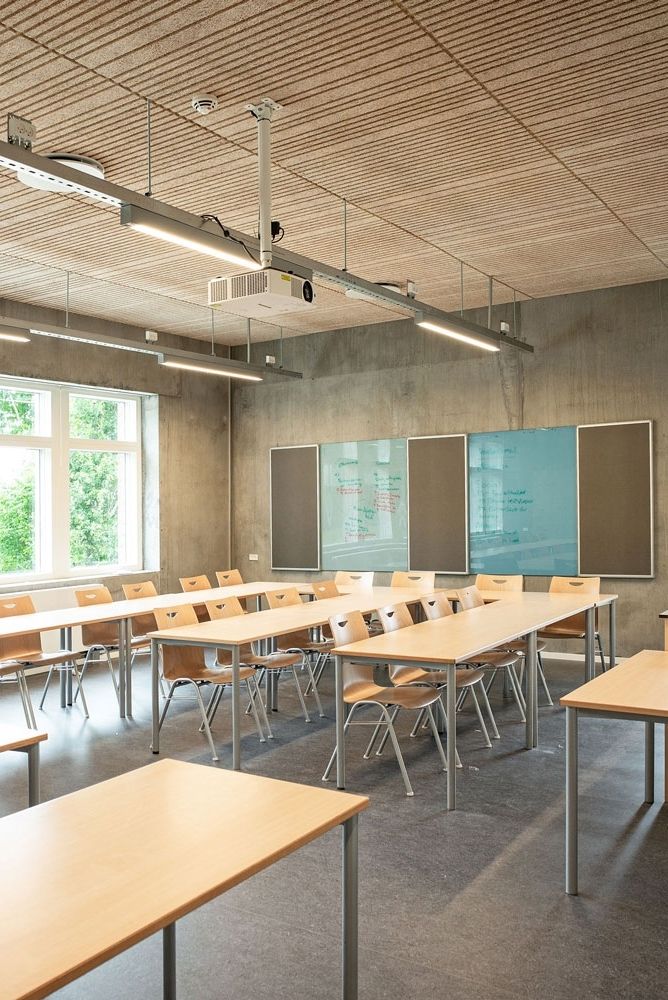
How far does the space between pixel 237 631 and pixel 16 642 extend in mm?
1993

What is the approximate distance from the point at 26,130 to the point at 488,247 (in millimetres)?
4066

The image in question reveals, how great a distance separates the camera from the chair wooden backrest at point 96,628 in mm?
7535

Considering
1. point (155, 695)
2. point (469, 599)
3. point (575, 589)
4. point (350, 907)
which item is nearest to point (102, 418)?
point (469, 599)

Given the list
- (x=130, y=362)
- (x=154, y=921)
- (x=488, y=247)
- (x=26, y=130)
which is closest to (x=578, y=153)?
(x=488, y=247)

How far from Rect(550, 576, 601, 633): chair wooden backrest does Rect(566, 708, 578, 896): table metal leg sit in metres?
4.01

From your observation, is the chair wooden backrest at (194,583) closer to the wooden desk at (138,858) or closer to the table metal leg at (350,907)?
the wooden desk at (138,858)

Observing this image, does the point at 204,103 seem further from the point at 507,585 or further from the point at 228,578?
the point at 228,578

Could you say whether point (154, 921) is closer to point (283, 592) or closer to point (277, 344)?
point (283, 592)

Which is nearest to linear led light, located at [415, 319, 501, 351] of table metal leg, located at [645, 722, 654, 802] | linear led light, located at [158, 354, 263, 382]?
linear led light, located at [158, 354, 263, 382]

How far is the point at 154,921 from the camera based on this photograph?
5.75 feet

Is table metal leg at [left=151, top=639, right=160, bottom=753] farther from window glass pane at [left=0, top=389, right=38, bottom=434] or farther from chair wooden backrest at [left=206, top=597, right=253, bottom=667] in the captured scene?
window glass pane at [left=0, top=389, right=38, bottom=434]

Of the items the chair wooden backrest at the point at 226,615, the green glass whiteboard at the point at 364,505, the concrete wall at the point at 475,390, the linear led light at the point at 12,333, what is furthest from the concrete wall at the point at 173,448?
the chair wooden backrest at the point at 226,615

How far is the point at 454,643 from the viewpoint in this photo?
16.4ft

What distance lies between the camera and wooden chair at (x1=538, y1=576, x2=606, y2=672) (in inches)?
289
